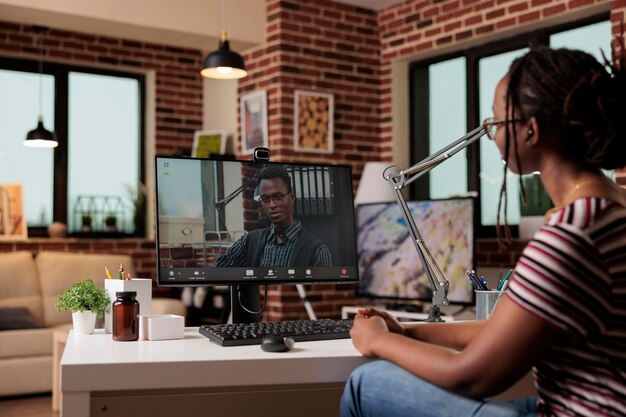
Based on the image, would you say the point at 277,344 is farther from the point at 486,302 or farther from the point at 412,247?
the point at 412,247

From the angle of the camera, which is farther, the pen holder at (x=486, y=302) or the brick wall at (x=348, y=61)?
the brick wall at (x=348, y=61)

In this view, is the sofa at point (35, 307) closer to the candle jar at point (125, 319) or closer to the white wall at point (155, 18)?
the white wall at point (155, 18)

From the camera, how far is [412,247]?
194 inches

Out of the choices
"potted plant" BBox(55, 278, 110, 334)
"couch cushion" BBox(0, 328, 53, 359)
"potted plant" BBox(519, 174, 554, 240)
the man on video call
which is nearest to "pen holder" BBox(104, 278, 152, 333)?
"potted plant" BBox(55, 278, 110, 334)

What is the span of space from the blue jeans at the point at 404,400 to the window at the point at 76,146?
5.52m

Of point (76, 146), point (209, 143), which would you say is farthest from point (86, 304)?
point (76, 146)

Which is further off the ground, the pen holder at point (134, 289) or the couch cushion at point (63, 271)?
the pen holder at point (134, 289)

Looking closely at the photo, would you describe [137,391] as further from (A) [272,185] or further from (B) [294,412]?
(A) [272,185]

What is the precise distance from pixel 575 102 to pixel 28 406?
14.2ft

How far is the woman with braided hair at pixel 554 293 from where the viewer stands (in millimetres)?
1218

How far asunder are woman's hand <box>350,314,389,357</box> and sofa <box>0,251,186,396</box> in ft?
13.1

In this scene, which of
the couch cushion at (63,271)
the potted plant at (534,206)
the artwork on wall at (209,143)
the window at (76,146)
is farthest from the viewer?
the artwork on wall at (209,143)

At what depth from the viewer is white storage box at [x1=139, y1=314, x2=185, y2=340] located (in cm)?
186

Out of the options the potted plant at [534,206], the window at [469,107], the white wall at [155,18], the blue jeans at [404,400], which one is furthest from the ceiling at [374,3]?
the blue jeans at [404,400]
